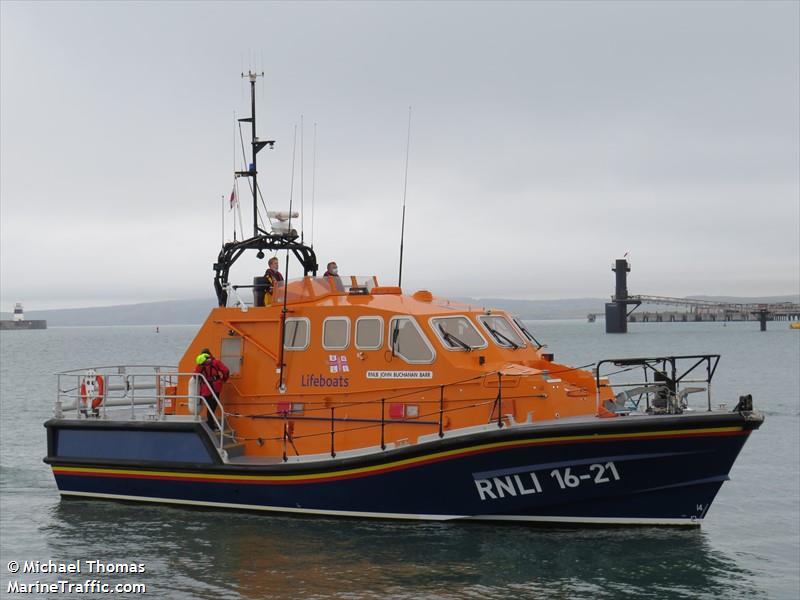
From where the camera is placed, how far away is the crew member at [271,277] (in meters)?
11.6

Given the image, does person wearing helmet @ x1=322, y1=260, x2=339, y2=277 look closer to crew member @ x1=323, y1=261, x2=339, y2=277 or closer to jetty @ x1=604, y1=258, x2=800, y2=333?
crew member @ x1=323, y1=261, x2=339, y2=277

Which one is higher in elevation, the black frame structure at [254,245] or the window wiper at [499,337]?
the black frame structure at [254,245]

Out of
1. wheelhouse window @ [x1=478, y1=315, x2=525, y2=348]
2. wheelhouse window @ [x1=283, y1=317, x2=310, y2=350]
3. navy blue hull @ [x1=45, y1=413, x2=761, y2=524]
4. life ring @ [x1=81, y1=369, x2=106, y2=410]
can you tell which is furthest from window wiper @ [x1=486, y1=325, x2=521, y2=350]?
life ring @ [x1=81, y1=369, x2=106, y2=410]

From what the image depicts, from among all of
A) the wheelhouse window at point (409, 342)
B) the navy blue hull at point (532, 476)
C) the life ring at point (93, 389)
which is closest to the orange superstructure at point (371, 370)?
the wheelhouse window at point (409, 342)

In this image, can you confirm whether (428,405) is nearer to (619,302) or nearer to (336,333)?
(336,333)

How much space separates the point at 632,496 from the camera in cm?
956

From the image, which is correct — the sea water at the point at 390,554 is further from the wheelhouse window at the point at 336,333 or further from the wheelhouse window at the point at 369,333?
the wheelhouse window at the point at 336,333

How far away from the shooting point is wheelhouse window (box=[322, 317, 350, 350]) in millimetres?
10664

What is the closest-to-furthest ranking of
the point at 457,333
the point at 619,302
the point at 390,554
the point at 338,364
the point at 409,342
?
1. the point at 390,554
2. the point at 409,342
3. the point at 457,333
4. the point at 338,364
5. the point at 619,302

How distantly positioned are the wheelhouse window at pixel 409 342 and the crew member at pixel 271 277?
203 centimetres

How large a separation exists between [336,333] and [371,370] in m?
→ 0.67

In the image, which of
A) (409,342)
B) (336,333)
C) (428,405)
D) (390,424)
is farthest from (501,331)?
(336,333)

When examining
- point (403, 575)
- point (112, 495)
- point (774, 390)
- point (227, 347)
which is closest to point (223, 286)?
point (227, 347)

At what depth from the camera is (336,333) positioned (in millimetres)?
10734
